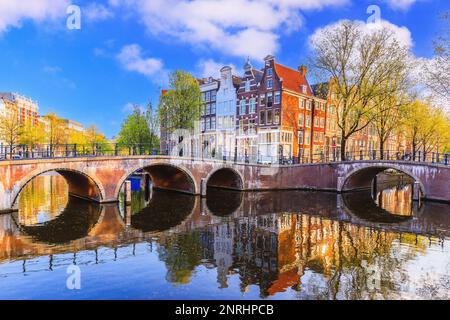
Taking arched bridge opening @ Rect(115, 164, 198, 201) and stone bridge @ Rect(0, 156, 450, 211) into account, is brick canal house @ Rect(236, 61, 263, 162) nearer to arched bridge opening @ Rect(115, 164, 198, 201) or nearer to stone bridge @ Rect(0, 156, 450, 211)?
stone bridge @ Rect(0, 156, 450, 211)

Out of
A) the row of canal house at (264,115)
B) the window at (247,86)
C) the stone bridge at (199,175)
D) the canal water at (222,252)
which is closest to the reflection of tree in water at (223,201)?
the canal water at (222,252)

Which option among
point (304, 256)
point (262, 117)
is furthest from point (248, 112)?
point (304, 256)

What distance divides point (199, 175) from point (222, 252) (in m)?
16.2

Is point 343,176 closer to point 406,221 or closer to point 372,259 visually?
point 406,221

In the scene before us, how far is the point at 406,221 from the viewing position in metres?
20.2

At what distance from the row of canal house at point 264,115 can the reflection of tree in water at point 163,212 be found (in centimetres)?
1244

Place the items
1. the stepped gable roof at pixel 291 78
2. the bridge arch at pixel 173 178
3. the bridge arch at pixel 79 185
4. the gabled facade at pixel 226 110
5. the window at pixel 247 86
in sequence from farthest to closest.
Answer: the gabled facade at pixel 226 110 → the window at pixel 247 86 → the stepped gable roof at pixel 291 78 → the bridge arch at pixel 173 178 → the bridge arch at pixel 79 185

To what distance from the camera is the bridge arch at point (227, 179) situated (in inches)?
1277

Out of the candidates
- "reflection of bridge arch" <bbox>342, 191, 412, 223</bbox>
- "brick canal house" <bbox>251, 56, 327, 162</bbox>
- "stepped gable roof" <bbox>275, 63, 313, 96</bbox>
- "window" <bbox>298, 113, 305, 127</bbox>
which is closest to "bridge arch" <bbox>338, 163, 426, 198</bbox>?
"reflection of bridge arch" <bbox>342, 191, 412, 223</bbox>

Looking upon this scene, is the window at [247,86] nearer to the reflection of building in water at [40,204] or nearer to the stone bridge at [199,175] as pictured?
the stone bridge at [199,175]

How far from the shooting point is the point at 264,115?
4200 centimetres

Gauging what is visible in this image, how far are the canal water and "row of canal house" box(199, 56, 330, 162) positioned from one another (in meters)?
17.7

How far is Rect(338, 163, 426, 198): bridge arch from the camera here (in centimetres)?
2786
